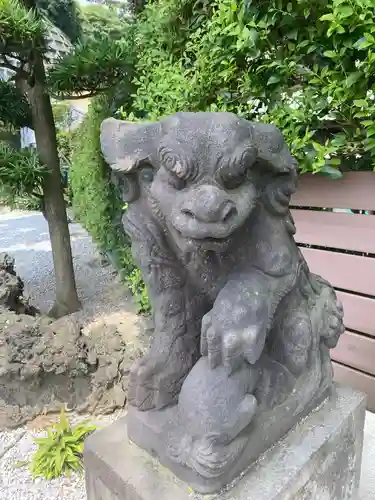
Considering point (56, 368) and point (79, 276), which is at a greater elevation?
point (56, 368)

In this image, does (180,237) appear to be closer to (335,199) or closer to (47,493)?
(335,199)

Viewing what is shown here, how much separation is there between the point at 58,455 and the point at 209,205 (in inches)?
56.6

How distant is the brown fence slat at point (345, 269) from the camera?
1739mm

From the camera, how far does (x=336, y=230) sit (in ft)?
5.97

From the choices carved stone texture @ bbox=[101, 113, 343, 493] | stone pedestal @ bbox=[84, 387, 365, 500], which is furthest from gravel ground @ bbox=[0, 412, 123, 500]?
carved stone texture @ bbox=[101, 113, 343, 493]

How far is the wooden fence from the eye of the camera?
1.72 m

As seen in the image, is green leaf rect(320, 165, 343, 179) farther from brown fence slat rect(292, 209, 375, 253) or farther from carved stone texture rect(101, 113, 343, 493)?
carved stone texture rect(101, 113, 343, 493)

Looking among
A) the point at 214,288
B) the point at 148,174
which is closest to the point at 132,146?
the point at 148,174

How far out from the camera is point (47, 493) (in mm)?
1603

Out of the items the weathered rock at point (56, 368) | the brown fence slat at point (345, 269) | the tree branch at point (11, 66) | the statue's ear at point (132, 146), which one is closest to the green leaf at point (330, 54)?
the brown fence slat at point (345, 269)

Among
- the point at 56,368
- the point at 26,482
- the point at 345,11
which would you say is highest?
the point at 345,11

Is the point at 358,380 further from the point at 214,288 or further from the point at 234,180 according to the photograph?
the point at 234,180

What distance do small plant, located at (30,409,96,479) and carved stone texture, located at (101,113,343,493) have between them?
2.98ft

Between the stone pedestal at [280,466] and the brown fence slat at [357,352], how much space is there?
0.73 meters
